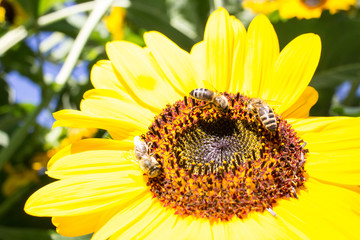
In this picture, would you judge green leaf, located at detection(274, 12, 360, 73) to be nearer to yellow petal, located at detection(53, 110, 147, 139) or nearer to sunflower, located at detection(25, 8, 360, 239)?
sunflower, located at detection(25, 8, 360, 239)

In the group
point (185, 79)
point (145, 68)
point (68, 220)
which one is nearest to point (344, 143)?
point (185, 79)

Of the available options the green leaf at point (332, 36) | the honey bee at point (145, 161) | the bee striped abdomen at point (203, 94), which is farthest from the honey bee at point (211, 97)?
the green leaf at point (332, 36)

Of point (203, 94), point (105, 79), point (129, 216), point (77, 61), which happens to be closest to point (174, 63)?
point (203, 94)

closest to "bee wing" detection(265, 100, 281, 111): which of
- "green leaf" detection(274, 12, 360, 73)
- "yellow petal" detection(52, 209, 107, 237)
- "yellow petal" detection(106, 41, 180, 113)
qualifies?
"yellow petal" detection(106, 41, 180, 113)

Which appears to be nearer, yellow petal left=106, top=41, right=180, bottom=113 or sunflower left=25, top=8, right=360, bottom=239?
sunflower left=25, top=8, right=360, bottom=239

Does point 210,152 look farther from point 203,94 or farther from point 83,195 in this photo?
point 83,195

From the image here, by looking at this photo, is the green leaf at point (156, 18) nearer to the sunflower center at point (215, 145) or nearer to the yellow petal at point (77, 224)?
the sunflower center at point (215, 145)
